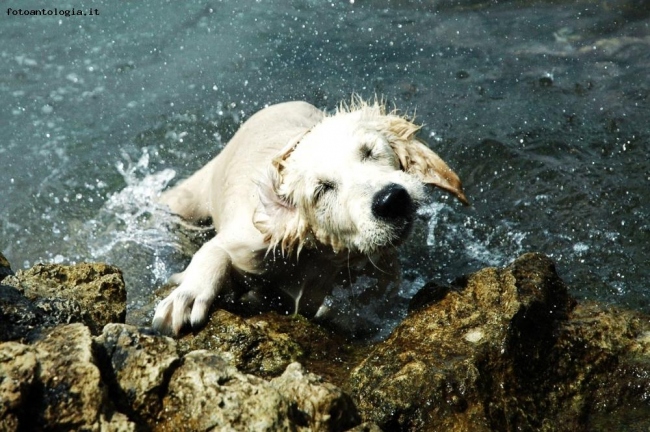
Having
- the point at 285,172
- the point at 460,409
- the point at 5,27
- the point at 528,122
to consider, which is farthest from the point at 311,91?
the point at 460,409

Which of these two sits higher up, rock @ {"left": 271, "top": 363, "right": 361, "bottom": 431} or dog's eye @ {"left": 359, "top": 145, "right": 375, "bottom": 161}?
dog's eye @ {"left": 359, "top": 145, "right": 375, "bottom": 161}

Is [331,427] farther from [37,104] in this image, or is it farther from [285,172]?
[37,104]

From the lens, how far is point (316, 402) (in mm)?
2943

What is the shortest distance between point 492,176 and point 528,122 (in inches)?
39.6

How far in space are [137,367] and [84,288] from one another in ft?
4.55

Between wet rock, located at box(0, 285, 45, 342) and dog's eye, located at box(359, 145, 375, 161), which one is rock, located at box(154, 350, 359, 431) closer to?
wet rock, located at box(0, 285, 45, 342)

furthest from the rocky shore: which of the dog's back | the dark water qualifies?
the dark water

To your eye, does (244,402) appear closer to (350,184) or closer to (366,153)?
(350,184)

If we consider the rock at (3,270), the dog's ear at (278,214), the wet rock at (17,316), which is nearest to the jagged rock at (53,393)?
the wet rock at (17,316)

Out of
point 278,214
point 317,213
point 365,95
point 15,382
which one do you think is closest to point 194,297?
point 278,214

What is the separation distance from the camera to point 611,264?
5648 mm

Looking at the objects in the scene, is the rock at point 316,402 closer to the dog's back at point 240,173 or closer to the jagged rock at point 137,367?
the jagged rock at point 137,367

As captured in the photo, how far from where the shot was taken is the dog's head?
14.0 feet

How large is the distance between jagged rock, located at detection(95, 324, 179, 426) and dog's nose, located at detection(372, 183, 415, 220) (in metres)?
1.54
